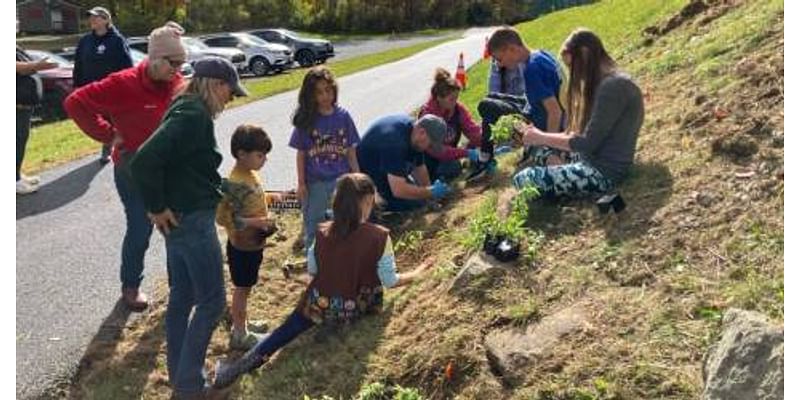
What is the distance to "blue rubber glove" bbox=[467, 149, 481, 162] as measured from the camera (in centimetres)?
746

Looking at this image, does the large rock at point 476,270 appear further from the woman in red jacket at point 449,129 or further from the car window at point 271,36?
the car window at point 271,36

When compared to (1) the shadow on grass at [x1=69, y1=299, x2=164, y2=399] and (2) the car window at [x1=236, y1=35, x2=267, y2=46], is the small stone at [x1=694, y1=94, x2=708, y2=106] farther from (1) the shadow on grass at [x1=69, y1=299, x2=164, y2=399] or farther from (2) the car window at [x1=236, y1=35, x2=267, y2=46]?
(2) the car window at [x1=236, y1=35, x2=267, y2=46]

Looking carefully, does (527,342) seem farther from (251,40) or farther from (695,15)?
(251,40)

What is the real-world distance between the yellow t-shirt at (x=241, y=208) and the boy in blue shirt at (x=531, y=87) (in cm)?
271

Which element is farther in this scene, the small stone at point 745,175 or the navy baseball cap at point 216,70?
the small stone at point 745,175

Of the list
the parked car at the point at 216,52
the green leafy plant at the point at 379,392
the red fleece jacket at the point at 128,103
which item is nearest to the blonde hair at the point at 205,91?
the red fleece jacket at the point at 128,103

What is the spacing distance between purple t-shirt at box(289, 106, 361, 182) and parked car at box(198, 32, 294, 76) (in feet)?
88.4

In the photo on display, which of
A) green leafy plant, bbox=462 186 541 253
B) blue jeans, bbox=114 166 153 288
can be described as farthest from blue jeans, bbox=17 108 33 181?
green leafy plant, bbox=462 186 541 253

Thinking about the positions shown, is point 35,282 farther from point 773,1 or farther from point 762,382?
point 773,1

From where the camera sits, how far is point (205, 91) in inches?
171

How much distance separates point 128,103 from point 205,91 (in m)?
1.25

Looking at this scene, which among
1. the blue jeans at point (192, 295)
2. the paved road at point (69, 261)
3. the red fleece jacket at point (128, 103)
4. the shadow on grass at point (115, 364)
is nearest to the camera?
the blue jeans at point (192, 295)

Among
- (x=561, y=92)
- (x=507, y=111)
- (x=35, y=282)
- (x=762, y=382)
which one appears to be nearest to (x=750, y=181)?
(x=762, y=382)

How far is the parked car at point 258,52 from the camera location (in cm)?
3256
